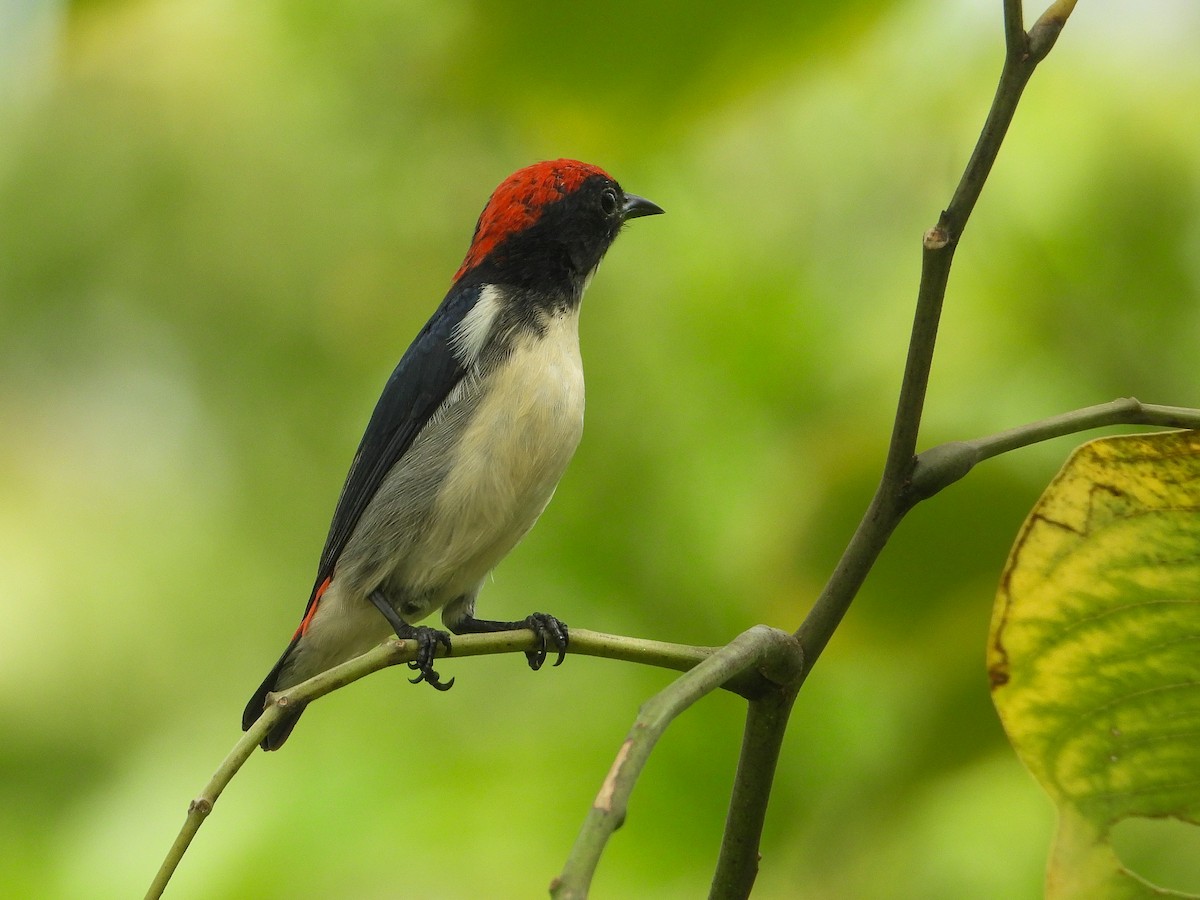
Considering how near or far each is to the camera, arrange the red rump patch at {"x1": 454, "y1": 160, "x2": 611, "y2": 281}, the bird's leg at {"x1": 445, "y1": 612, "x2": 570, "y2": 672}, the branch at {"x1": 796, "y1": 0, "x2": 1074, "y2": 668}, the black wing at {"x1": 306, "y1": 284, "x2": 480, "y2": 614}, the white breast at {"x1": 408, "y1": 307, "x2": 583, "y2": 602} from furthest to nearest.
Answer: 1. the red rump patch at {"x1": 454, "y1": 160, "x2": 611, "y2": 281}
2. the black wing at {"x1": 306, "y1": 284, "x2": 480, "y2": 614}
3. the white breast at {"x1": 408, "y1": 307, "x2": 583, "y2": 602}
4. the bird's leg at {"x1": 445, "y1": 612, "x2": 570, "y2": 672}
5. the branch at {"x1": 796, "y1": 0, "x2": 1074, "y2": 668}

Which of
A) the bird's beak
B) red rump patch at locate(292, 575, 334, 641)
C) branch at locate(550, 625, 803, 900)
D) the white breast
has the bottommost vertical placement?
branch at locate(550, 625, 803, 900)

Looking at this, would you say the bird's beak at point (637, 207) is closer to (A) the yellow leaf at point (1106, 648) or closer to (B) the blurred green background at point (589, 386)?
(B) the blurred green background at point (589, 386)

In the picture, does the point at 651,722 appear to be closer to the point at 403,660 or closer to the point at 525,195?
the point at 403,660

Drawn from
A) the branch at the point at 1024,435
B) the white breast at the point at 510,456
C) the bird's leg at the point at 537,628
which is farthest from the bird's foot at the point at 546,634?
the branch at the point at 1024,435

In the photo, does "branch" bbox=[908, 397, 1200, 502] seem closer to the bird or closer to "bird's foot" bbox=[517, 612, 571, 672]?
"bird's foot" bbox=[517, 612, 571, 672]

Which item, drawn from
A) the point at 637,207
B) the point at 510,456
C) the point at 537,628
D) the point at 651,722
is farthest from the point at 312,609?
the point at 651,722

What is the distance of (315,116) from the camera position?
2.71 meters

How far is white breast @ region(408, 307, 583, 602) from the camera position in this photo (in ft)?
7.40

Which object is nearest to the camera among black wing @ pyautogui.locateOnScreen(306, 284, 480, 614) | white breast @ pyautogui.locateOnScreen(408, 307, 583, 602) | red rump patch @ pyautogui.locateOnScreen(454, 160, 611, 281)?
white breast @ pyautogui.locateOnScreen(408, 307, 583, 602)

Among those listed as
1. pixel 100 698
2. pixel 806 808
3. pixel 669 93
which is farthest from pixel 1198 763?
pixel 100 698

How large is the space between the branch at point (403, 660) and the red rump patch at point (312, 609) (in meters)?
1.27

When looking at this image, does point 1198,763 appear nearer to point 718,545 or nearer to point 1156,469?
point 1156,469

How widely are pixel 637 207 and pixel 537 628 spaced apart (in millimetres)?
1149

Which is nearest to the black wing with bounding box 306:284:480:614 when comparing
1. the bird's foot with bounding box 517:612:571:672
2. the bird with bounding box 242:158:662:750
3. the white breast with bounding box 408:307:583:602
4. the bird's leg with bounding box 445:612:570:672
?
the bird with bounding box 242:158:662:750
